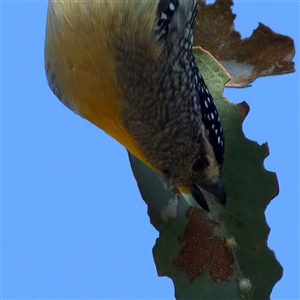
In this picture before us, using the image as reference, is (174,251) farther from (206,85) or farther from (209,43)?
(209,43)

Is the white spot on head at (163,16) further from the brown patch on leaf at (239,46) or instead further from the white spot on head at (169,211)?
the white spot on head at (169,211)

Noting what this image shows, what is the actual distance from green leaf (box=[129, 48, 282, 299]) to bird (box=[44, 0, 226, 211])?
3.6 inches

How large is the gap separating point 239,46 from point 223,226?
930 millimetres

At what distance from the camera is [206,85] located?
4.36 metres

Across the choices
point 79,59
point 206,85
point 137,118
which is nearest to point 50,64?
point 79,59

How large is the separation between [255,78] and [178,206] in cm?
73

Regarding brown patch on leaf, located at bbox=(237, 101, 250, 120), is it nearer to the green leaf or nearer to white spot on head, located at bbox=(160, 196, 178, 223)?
the green leaf

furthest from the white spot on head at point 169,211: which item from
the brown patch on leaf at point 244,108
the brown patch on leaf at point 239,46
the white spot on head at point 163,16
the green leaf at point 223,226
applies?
the white spot on head at point 163,16

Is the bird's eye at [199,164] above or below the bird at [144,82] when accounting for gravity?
below

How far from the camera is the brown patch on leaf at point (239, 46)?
14.8ft

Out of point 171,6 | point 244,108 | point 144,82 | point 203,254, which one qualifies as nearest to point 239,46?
point 244,108

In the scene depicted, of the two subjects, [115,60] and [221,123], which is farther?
[221,123]

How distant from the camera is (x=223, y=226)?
4309 mm

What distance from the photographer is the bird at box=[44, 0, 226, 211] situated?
384 centimetres
